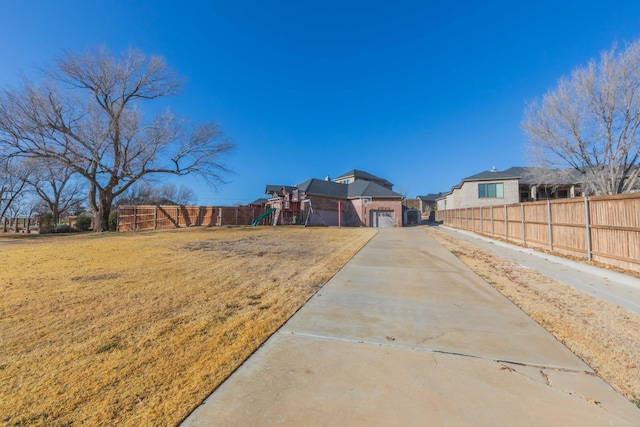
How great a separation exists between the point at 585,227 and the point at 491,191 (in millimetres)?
Result: 24293

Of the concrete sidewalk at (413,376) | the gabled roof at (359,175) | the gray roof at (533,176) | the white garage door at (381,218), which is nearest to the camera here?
the concrete sidewalk at (413,376)

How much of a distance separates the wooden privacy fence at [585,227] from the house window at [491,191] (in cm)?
1855

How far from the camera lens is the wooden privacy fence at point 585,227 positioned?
626cm

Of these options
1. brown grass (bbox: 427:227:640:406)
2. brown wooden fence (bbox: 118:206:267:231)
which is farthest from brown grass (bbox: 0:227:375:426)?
brown wooden fence (bbox: 118:206:267:231)

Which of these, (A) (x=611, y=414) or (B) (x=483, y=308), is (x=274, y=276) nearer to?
(B) (x=483, y=308)

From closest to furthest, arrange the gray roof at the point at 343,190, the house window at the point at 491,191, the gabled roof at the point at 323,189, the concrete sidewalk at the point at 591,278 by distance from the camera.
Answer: the concrete sidewalk at the point at 591,278, the house window at the point at 491,191, the gabled roof at the point at 323,189, the gray roof at the point at 343,190

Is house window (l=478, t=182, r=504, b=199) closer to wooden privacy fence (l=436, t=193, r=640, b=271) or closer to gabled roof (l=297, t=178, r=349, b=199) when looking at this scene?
gabled roof (l=297, t=178, r=349, b=199)


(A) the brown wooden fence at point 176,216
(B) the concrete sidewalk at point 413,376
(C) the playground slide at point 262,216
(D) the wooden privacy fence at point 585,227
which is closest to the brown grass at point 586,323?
(B) the concrete sidewalk at point 413,376

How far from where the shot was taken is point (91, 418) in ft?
5.83

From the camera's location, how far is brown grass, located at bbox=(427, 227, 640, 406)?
2.50 m

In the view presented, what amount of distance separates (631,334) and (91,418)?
543 centimetres

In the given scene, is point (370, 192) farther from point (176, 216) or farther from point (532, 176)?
point (176, 216)

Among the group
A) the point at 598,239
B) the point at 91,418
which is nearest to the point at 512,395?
the point at 91,418

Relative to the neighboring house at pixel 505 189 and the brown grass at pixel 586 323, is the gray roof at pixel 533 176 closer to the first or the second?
the neighboring house at pixel 505 189
